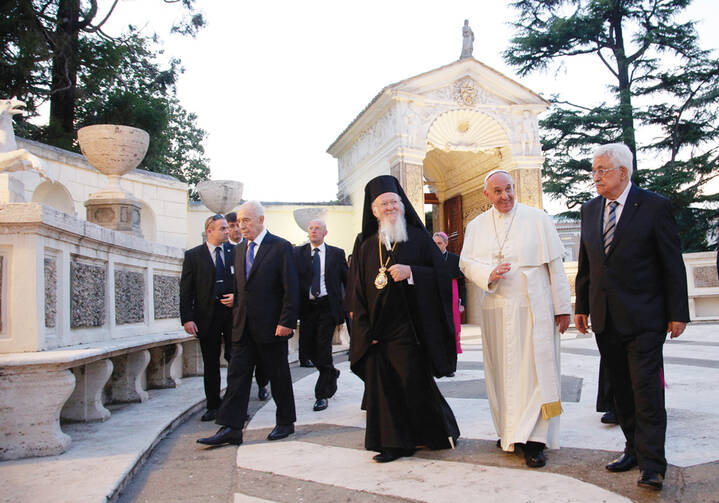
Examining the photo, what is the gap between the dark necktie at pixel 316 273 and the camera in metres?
6.43

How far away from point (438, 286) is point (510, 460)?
1148 millimetres

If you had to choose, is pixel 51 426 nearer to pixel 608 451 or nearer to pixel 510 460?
pixel 510 460

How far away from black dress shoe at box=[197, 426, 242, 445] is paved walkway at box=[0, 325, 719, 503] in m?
0.06

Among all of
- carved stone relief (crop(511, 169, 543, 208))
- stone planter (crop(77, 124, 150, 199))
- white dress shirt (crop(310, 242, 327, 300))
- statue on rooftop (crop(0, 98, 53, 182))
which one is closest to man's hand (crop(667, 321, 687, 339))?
white dress shirt (crop(310, 242, 327, 300))

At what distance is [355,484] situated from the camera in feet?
11.0

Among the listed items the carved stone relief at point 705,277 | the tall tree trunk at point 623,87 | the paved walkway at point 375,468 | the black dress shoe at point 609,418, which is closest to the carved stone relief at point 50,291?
the paved walkway at point 375,468

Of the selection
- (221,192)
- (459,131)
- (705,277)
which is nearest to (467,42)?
(459,131)

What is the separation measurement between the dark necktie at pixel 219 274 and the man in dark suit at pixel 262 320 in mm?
828

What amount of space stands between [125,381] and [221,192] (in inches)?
262

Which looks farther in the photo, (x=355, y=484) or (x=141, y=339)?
(x=141, y=339)

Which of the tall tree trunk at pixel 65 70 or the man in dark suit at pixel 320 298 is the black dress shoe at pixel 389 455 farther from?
the tall tree trunk at pixel 65 70

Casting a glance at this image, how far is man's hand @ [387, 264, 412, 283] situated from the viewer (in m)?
3.91

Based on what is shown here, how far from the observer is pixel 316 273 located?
21.5 ft

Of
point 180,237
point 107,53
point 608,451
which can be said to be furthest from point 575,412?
point 107,53
